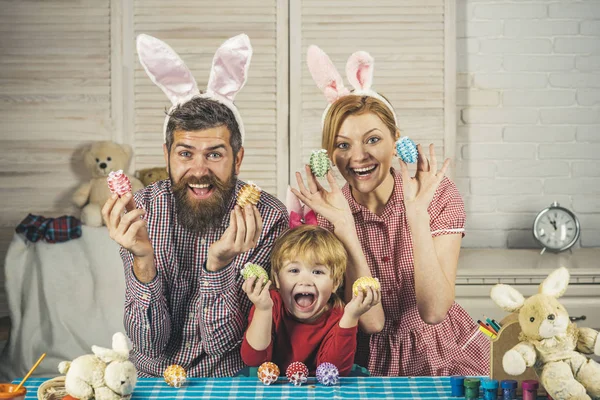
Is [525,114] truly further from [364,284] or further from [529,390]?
[529,390]

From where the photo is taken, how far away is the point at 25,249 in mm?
3371

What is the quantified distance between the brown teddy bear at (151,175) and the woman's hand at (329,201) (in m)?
1.60

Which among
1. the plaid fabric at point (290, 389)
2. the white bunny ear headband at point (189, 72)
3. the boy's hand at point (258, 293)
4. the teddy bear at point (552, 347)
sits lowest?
the plaid fabric at point (290, 389)

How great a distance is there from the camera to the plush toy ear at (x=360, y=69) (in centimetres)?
204

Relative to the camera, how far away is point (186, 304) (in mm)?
1964

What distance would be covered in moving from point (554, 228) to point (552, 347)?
1985mm

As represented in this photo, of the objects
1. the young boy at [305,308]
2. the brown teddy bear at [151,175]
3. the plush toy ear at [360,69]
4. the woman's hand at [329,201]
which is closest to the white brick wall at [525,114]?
the brown teddy bear at [151,175]

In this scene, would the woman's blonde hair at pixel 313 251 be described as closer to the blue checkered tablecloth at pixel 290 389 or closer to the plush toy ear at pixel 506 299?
the blue checkered tablecloth at pixel 290 389

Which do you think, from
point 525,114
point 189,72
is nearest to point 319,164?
point 189,72

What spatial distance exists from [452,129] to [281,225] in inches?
66.7

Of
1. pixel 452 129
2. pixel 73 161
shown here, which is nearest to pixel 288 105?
pixel 452 129

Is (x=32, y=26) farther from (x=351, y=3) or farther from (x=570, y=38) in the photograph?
(x=570, y=38)

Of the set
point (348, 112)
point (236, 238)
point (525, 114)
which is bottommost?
point (236, 238)

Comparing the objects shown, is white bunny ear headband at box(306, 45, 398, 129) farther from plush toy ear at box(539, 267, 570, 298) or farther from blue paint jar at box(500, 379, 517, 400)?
blue paint jar at box(500, 379, 517, 400)
